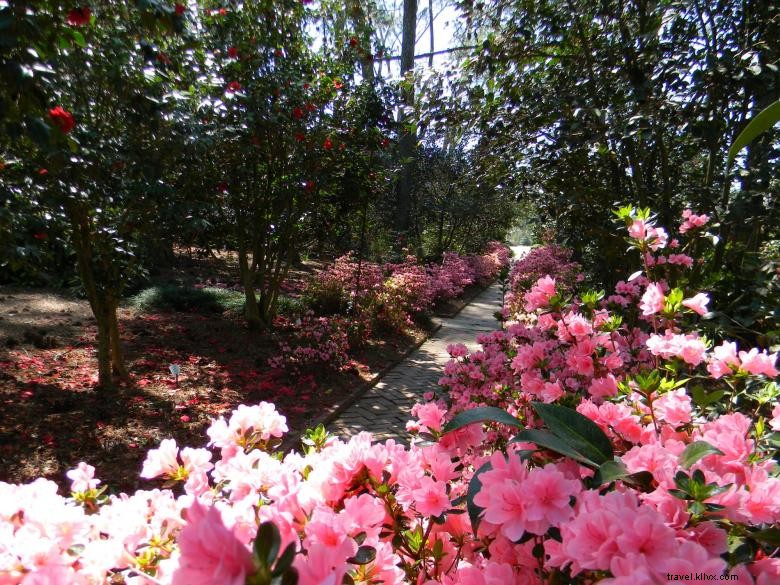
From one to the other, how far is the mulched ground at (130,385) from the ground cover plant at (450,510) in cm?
237

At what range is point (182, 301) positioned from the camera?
25.4ft

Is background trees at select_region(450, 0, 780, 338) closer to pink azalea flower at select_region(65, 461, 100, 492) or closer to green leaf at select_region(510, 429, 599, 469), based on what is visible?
green leaf at select_region(510, 429, 599, 469)

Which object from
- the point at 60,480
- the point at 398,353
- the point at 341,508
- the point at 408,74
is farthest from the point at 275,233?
the point at 341,508

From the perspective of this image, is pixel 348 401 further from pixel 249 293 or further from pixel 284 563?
pixel 284 563

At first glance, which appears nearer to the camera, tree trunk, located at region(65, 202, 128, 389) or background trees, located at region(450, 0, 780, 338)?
background trees, located at region(450, 0, 780, 338)

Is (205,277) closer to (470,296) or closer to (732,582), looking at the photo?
(470,296)

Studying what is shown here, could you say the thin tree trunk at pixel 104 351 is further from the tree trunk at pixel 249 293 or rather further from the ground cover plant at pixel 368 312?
the tree trunk at pixel 249 293

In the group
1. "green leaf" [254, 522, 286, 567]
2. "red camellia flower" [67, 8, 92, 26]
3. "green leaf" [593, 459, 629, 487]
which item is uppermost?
"red camellia flower" [67, 8, 92, 26]

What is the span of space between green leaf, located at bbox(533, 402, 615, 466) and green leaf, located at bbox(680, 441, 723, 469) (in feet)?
0.37

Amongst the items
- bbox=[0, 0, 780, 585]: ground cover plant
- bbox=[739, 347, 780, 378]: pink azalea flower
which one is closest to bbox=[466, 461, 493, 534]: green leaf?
bbox=[0, 0, 780, 585]: ground cover plant

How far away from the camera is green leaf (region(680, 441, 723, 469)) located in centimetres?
71

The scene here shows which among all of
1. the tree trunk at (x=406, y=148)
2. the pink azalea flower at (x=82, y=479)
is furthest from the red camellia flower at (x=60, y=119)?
the tree trunk at (x=406, y=148)

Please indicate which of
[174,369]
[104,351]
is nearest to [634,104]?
[174,369]

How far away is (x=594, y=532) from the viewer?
0.56m
